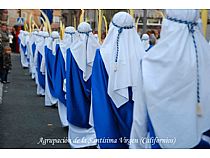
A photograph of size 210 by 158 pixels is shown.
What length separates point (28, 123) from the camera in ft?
22.3

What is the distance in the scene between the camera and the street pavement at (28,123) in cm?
564

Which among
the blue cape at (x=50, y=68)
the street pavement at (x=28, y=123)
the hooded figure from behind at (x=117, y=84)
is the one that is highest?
the hooded figure from behind at (x=117, y=84)

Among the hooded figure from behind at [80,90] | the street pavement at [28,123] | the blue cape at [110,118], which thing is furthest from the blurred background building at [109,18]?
the street pavement at [28,123]

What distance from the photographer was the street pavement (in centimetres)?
564

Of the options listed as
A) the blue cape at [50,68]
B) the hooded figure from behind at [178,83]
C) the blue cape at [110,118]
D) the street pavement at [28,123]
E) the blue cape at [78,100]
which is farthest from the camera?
the blue cape at [50,68]

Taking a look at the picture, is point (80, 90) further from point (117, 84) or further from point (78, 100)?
point (117, 84)

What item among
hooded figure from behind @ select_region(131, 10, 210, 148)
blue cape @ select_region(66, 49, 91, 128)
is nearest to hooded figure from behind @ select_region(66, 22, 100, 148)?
blue cape @ select_region(66, 49, 91, 128)

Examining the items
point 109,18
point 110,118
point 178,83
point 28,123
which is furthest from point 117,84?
point 109,18

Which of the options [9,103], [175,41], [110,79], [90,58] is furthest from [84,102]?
[9,103]

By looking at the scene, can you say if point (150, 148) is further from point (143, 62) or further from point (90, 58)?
point (90, 58)

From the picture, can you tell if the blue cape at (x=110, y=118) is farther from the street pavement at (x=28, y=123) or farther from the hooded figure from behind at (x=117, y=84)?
the street pavement at (x=28, y=123)

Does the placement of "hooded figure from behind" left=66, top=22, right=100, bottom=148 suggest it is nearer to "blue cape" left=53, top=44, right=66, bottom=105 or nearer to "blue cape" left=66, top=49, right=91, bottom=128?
"blue cape" left=66, top=49, right=91, bottom=128

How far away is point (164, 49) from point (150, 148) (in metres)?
0.75

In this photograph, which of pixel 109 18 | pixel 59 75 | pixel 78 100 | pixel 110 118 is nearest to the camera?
→ pixel 110 118
